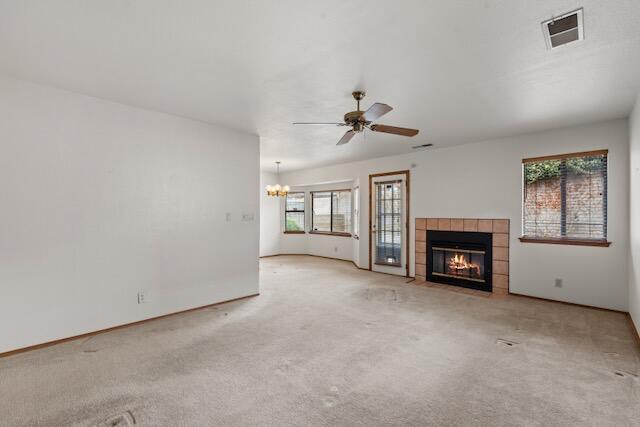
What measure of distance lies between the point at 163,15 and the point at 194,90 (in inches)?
48.8

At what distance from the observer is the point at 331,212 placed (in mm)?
9078

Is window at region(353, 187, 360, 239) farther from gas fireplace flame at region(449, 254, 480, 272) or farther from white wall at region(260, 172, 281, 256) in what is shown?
white wall at region(260, 172, 281, 256)

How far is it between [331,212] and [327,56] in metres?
6.76

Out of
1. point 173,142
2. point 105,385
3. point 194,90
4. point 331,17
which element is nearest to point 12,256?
point 105,385

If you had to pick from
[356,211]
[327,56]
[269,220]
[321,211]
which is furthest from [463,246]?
[269,220]

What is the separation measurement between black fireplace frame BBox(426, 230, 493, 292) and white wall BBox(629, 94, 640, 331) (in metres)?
1.74

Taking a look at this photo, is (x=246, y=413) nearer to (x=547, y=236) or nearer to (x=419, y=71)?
(x=419, y=71)

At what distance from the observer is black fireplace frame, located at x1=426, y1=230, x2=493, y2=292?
5.25 meters

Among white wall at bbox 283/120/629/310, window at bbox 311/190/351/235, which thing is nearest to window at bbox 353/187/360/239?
window at bbox 311/190/351/235

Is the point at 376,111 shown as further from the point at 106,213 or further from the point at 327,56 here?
the point at 106,213

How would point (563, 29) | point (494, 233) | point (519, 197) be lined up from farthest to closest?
point (494, 233) < point (519, 197) < point (563, 29)

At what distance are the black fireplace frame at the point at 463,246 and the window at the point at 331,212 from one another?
2.93 metres

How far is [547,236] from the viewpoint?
4707 millimetres

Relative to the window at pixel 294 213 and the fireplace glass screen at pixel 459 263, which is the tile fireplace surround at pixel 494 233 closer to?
the fireplace glass screen at pixel 459 263
